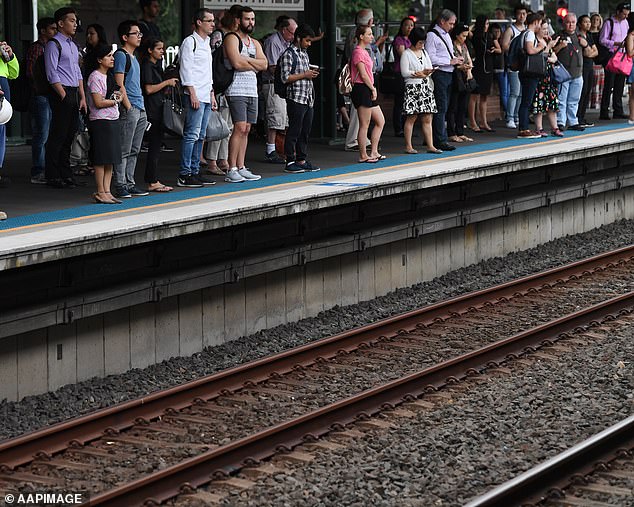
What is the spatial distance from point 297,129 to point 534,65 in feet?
15.1

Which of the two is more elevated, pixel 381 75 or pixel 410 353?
pixel 381 75

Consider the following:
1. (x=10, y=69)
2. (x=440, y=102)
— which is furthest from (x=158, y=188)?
(x=440, y=102)

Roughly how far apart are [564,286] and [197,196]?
408cm

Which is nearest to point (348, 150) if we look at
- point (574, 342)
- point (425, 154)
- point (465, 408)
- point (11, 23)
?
point (425, 154)

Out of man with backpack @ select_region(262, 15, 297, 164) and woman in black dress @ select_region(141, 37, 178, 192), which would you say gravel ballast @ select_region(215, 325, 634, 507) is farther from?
man with backpack @ select_region(262, 15, 297, 164)

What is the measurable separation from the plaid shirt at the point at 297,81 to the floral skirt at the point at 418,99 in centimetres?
171

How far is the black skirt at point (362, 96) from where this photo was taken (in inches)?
551

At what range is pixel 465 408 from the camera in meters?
8.53

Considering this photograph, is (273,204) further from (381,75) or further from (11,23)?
(381,75)

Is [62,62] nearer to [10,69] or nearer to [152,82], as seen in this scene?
[10,69]

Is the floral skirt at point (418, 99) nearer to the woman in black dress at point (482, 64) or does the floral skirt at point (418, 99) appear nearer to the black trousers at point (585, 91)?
the woman in black dress at point (482, 64)

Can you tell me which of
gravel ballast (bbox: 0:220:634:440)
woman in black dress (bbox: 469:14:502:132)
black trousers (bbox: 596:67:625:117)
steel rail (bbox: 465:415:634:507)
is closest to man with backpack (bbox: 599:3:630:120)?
black trousers (bbox: 596:67:625:117)

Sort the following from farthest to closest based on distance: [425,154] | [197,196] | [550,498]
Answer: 1. [425,154]
2. [197,196]
3. [550,498]

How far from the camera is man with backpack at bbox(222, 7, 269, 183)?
1242 centimetres
